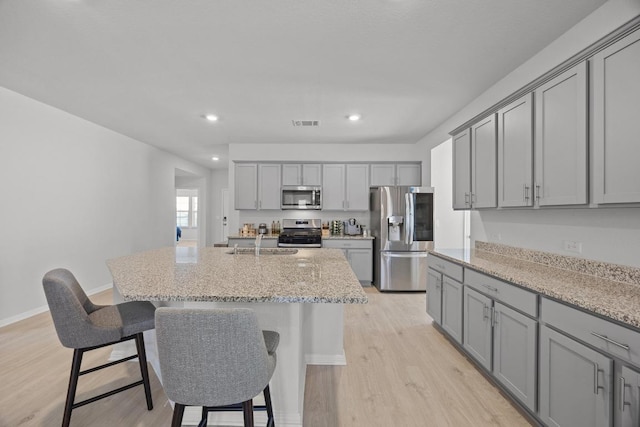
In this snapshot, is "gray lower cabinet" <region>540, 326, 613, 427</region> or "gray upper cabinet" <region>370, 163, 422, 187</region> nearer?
"gray lower cabinet" <region>540, 326, 613, 427</region>

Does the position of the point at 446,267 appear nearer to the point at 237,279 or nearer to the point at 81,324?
the point at 237,279

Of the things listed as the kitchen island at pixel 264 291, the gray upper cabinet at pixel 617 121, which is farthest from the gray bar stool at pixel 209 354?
the gray upper cabinet at pixel 617 121

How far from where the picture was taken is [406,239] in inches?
199

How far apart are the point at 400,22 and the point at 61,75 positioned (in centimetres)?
312

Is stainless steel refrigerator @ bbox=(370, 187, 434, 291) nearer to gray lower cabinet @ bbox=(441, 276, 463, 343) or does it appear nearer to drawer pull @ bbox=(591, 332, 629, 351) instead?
gray lower cabinet @ bbox=(441, 276, 463, 343)

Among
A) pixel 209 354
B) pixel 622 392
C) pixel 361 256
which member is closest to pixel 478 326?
pixel 622 392

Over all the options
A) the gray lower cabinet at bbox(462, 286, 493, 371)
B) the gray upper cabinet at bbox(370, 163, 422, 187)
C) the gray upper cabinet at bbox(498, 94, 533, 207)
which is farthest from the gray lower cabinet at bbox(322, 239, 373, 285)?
the gray upper cabinet at bbox(498, 94, 533, 207)

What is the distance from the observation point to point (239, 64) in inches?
109

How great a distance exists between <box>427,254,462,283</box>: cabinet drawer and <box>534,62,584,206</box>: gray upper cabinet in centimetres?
86

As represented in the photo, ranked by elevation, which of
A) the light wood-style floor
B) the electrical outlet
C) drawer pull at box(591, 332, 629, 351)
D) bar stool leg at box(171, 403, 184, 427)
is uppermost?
the electrical outlet

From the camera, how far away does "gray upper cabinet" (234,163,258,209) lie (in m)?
5.70

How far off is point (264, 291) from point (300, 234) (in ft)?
13.4

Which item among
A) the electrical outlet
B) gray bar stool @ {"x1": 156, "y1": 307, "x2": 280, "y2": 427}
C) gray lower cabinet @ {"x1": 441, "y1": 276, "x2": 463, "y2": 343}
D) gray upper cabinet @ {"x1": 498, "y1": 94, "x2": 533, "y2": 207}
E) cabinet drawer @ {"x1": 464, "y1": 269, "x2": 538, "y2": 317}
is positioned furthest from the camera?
gray lower cabinet @ {"x1": 441, "y1": 276, "x2": 463, "y2": 343}

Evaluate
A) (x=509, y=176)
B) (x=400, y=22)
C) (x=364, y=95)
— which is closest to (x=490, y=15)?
(x=400, y=22)
